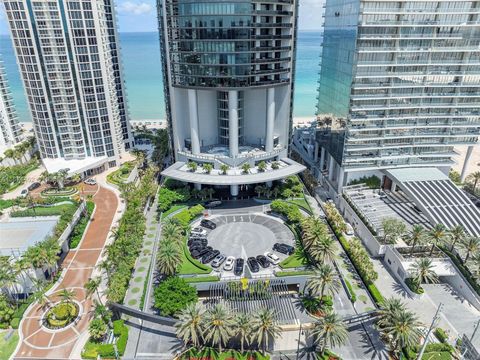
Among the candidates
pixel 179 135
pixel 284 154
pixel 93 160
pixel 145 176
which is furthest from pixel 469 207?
pixel 93 160

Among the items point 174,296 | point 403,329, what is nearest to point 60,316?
point 174,296

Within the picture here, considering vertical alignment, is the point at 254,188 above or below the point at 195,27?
below

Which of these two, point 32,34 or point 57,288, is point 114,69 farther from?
point 57,288

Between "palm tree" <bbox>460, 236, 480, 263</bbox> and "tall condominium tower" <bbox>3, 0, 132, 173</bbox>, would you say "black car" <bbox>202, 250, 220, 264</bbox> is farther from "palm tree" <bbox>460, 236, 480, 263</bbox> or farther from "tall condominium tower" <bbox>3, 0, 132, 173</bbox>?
"tall condominium tower" <bbox>3, 0, 132, 173</bbox>

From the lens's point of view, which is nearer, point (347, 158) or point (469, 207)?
point (469, 207)

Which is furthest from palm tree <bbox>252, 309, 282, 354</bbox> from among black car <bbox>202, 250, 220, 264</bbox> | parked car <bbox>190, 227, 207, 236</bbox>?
parked car <bbox>190, 227, 207, 236</bbox>

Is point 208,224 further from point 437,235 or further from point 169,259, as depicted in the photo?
point 437,235

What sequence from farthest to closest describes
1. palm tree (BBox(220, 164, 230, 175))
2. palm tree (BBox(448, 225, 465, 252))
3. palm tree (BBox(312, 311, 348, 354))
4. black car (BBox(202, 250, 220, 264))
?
1. palm tree (BBox(220, 164, 230, 175))
2. black car (BBox(202, 250, 220, 264))
3. palm tree (BBox(448, 225, 465, 252))
4. palm tree (BBox(312, 311, 348, 354))
